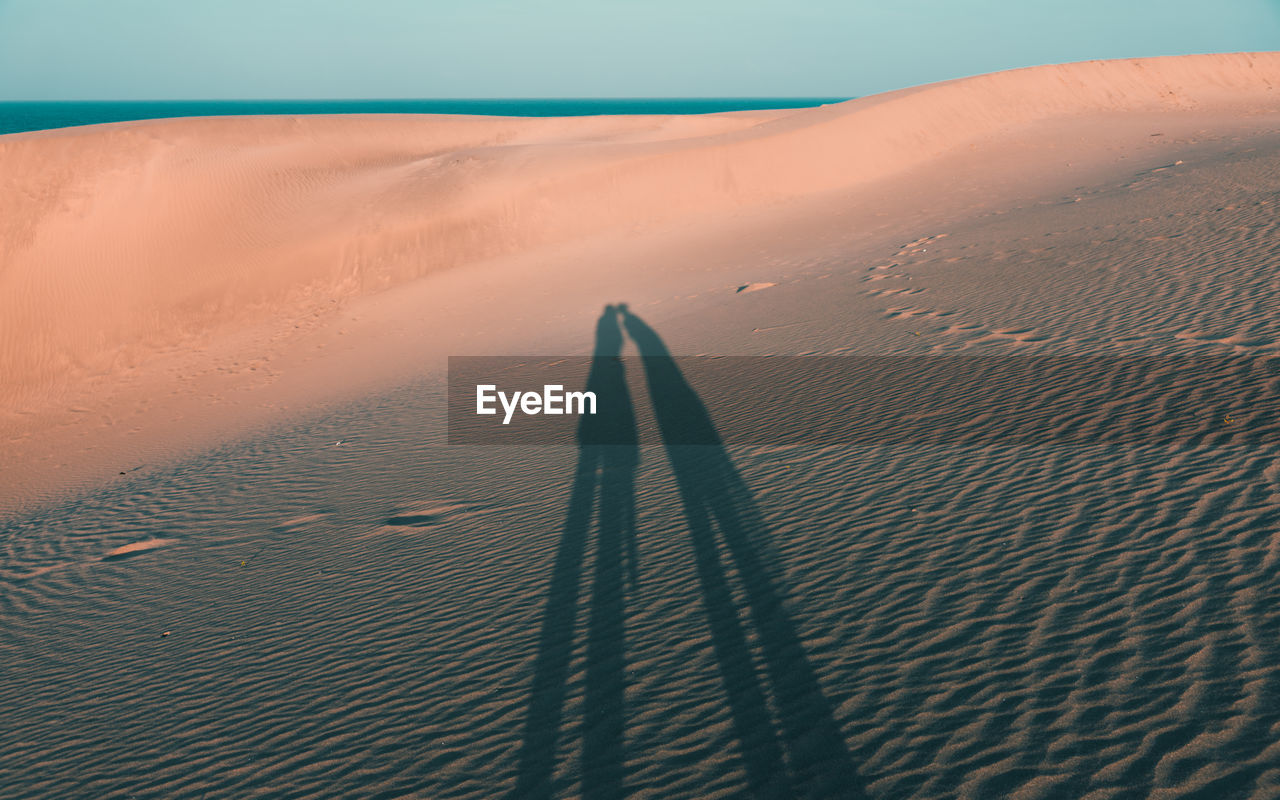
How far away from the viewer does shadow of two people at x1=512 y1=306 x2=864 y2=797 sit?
4480 mm

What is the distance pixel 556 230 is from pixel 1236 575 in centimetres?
2310

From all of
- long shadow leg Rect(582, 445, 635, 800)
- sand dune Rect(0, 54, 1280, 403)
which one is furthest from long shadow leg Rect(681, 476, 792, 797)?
sand dune Rect(0, 54, 1280, 403)

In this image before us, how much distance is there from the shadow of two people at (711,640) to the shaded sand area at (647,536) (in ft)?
0.10

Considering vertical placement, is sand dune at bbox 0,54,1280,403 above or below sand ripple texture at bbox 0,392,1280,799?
above

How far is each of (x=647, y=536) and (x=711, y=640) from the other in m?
1.95

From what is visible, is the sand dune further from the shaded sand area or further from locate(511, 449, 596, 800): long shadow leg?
locate(511, 449, 596, 800): long shadow leg

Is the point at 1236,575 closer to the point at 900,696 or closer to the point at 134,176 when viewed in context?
the point at 900,696

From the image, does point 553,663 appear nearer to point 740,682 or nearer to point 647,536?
point 740,682

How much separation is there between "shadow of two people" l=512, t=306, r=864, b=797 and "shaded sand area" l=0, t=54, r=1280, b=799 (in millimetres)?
29

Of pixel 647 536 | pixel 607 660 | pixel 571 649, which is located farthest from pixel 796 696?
pixel 647 536

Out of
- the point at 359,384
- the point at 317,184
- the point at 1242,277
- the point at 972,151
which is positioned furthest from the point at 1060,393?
the point at 317,184

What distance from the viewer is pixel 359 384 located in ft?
55.5

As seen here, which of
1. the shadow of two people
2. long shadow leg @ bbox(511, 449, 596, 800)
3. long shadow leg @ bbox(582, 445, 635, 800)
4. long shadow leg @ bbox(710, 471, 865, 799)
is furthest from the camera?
long shadow leg @ bbox(511, 449, 596, 800)

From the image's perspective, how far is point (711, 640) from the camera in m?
5.67
